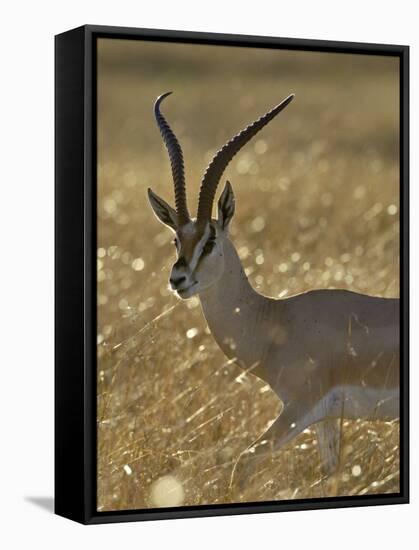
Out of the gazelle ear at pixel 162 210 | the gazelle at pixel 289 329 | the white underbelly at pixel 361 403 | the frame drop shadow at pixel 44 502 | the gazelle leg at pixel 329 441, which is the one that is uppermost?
the gazelle ear at pixel 162 210

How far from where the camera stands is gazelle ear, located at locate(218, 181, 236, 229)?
29.2 feet

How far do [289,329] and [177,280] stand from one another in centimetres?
91

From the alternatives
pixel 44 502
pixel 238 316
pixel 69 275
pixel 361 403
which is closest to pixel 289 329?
pixel 238 316

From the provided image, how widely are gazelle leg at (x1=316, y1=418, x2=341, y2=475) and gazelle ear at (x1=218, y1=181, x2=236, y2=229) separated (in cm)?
120

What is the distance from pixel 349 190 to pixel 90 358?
3.11 meters

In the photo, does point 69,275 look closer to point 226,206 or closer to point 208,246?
point 208,246

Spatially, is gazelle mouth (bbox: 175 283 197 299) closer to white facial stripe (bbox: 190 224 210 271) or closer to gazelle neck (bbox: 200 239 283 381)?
white facial stripe (bbox: 190 224 210 271)

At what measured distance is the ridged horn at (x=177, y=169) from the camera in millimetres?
8766

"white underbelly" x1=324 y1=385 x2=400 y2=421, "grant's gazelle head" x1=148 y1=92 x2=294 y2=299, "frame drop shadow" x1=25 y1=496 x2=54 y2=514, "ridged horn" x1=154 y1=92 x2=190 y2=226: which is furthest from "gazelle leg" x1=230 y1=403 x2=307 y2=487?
"ridged horn" x1=154 y1=92 x2=190 y2=226

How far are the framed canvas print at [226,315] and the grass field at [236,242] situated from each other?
1 centimetres

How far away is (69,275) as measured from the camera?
8539mm

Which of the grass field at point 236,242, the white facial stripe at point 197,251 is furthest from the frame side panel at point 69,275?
the white facial stripe at point 197,251

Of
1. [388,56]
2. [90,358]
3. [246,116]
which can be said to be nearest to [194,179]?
[246,116]

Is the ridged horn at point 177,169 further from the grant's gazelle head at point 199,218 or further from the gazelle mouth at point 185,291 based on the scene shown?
the gazelle mouth at point 185,291
